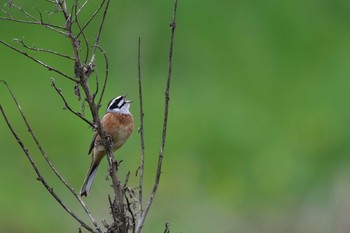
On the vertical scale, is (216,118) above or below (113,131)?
above

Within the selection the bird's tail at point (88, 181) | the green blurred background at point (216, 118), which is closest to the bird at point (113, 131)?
the bird's tail at point (88, 181)

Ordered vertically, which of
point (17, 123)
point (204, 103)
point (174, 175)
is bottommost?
point (174, 175)

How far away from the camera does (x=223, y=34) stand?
769 inches

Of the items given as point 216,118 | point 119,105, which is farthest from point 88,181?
point 216,118

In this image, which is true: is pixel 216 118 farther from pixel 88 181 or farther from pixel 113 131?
pixel 88 181

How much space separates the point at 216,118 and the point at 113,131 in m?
9.66

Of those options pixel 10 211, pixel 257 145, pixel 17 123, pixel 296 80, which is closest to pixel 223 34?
pixel 296 80

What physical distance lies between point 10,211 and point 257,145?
416 centimetres

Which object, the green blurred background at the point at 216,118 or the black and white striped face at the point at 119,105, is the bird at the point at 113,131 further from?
the green blurred background at the point at 216,118

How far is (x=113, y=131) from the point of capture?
732cm

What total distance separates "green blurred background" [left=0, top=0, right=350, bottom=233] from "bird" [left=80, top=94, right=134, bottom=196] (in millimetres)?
4680

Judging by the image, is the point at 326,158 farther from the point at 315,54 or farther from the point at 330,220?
the point at 315,54

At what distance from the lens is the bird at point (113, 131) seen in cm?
707

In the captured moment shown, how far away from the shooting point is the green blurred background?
14.0 meters
